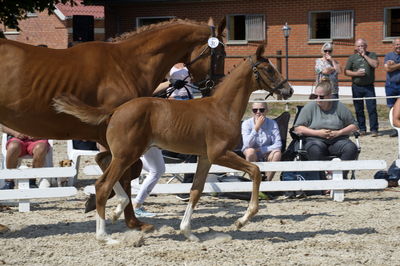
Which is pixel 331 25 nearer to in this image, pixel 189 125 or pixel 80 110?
pixel 189 125

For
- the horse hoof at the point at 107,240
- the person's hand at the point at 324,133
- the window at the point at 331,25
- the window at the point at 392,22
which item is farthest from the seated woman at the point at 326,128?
the window at the point at 331,25

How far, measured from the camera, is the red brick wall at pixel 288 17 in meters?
26.6

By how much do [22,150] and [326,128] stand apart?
4.15m

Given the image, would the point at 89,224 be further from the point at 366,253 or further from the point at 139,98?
the point at 366,253

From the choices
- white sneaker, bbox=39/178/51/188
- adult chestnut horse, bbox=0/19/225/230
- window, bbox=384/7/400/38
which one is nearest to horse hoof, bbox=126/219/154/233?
adult chestnut horse, bbox=0/19/225/230

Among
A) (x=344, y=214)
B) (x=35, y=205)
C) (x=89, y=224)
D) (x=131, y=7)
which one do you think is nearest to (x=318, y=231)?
(x=344, y=214)

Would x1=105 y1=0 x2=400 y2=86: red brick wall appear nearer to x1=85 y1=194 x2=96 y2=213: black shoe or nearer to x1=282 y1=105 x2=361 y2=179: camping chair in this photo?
x1=282 y1=105 x2=361 y2=179: camping chair

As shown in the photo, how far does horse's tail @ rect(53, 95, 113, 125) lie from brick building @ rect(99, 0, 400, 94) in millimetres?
18741

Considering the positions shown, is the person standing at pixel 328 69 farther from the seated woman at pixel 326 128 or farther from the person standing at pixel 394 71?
the seated woman at pixel 326 128

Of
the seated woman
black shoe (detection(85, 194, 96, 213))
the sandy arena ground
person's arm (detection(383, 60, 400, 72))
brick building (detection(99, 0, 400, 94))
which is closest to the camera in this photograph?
the sandy arena ground

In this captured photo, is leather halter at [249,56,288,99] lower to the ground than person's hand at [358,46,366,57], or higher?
lower

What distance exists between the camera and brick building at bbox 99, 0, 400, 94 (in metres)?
26.5

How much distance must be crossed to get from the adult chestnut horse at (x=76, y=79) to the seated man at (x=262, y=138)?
2696 millimetres

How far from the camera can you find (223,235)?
7.12 meters
